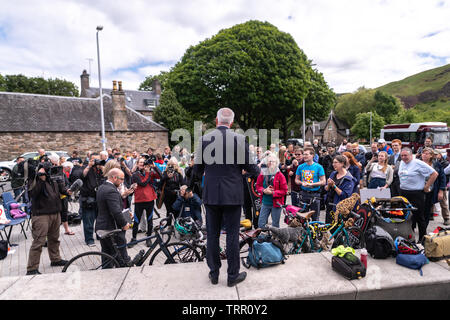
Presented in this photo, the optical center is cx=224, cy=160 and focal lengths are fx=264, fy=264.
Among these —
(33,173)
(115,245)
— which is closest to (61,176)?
(33,173)

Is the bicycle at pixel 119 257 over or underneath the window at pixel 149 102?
underneath

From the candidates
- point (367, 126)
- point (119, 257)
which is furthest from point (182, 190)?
point (367, 126)

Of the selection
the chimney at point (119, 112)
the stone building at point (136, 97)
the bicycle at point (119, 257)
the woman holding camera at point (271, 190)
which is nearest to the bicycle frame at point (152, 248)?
the bicycle at point (119, 257)

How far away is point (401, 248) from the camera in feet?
12.5

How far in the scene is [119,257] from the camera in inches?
159

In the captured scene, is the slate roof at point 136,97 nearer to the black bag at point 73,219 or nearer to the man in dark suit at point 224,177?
the black bag at point 73,219

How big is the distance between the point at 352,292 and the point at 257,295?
1157 millimetres

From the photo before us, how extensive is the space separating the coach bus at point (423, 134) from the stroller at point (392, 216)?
22.2 m

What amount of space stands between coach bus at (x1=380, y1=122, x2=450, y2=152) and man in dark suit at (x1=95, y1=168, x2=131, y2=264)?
25.5 m

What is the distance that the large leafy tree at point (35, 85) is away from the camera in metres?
46.8

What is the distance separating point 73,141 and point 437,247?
1063 inches
